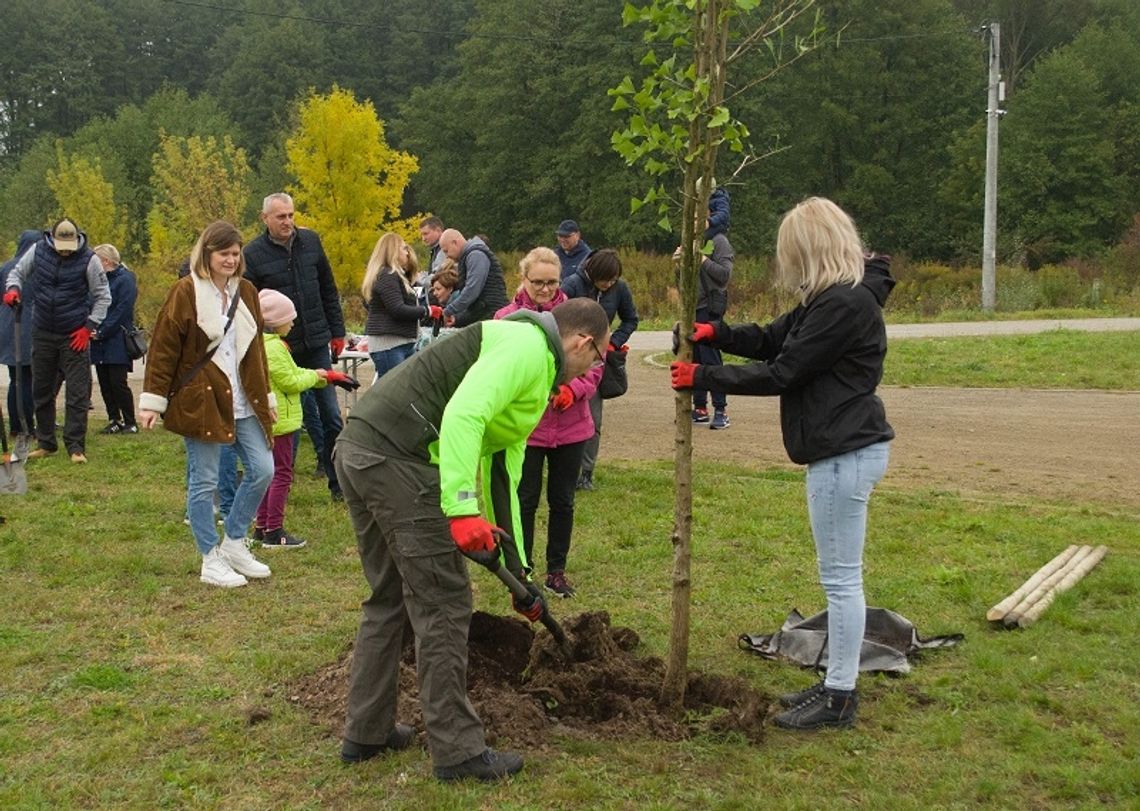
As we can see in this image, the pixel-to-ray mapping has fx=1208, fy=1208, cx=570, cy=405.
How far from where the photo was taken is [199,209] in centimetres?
3497

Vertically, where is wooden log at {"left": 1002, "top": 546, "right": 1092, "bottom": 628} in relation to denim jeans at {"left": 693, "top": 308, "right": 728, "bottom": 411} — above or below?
below

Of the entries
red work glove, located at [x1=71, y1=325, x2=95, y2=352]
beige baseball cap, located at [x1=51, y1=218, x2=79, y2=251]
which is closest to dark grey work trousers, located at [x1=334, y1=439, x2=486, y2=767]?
beige baseball cap, located at [x1=51, y1=218, x2=79, y2=251]

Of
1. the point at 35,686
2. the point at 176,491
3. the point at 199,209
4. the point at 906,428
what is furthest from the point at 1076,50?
the point at 35,686

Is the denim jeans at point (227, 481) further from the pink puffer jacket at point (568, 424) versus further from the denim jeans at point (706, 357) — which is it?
the denim jeans at point (706, 357)

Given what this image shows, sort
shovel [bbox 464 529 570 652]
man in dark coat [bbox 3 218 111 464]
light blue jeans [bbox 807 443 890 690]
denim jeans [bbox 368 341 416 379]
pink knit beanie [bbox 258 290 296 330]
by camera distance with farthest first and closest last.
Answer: man in dark coat [bbox 3 218 111 464], denim jeans [bbox 368 341 416 379], pink knit beanie [bbox 258 290 296 330], light blue jeans [bbox 807 443 890 690], shovel [bbox 464 529 570 652]

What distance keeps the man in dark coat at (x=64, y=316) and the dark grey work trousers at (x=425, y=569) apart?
7678mm

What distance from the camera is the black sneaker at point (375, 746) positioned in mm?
4781

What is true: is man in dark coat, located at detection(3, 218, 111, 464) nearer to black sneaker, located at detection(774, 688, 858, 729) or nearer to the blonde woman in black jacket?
the blonde woman in black jacket

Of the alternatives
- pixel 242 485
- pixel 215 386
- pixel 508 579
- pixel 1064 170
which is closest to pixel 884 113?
A: pixel 1064 170

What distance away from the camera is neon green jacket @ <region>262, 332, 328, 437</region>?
8.22 m

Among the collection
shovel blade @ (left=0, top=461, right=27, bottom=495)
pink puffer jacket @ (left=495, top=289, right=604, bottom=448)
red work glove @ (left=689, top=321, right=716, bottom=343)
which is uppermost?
red work glove @ (left=689, top=321, right=716, bottom=343)

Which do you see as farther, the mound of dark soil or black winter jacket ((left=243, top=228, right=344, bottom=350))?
black winter jacket ((left=243, top=228, right=344, bottom=350))

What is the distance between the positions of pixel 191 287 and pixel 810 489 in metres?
3.93

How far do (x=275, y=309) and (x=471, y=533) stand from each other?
447 cm
